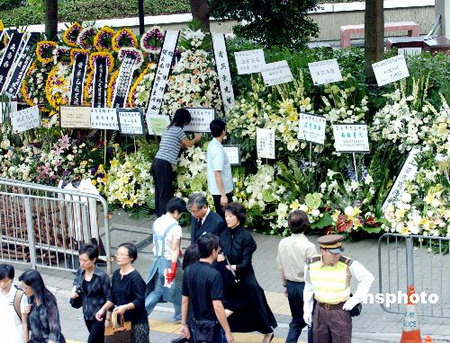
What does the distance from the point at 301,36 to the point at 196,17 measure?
4.60 m

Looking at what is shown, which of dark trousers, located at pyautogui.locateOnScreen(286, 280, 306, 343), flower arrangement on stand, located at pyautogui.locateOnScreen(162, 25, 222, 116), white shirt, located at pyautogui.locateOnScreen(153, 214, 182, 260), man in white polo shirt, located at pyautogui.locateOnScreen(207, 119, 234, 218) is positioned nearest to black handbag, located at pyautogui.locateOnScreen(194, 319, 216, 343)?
dark trousers, located at pyautogui.locateOnScreen(286, 280, 306, 343)

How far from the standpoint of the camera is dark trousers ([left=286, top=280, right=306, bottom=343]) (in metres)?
8.77

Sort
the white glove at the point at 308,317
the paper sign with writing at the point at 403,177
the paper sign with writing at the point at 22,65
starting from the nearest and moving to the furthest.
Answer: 1. the white glove at the point at 308,317
2. the paper sign with writing at the point at 403,177
3. the paper sign with writing at the point at 22,65

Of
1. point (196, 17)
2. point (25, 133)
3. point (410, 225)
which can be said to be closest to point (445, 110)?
point (410, 225)

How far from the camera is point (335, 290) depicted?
26.0 feet

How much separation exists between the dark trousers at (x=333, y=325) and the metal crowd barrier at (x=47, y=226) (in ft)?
11.7

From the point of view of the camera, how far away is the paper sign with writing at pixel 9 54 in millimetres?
15633

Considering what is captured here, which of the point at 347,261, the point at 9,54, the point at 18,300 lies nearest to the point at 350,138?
the point at 347,261

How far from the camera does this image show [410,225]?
38.3ft

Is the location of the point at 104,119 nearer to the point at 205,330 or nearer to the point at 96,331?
the point at 96,331

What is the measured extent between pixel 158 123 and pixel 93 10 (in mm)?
21961

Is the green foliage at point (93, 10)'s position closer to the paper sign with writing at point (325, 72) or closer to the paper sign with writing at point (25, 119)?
the paper sign with writing at point (25, 119)

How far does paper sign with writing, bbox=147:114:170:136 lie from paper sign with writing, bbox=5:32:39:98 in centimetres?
278

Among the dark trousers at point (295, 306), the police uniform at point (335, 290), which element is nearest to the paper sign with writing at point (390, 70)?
the dark trousers at point (295, 306)
